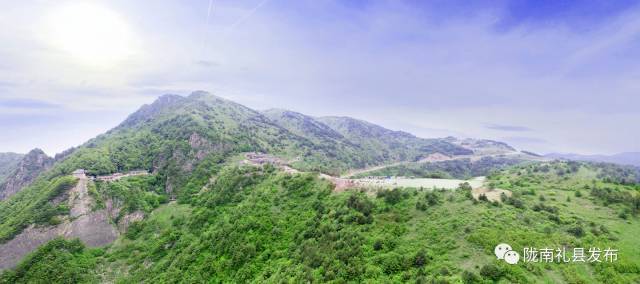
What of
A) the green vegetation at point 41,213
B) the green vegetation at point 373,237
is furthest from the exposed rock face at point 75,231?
the green vegetation at point 373,237

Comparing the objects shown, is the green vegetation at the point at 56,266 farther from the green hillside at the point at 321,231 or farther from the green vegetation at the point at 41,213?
the green vegetation at the point at 41,213

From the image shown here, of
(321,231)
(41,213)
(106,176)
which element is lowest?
(41,213)

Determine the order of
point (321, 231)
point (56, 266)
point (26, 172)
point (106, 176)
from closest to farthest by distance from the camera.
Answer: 1. point (321, 231)
2. point (56, 266)
3. point (106, 176)
4. point (26, 172)

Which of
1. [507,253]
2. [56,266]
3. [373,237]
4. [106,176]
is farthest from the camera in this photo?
[106,176]

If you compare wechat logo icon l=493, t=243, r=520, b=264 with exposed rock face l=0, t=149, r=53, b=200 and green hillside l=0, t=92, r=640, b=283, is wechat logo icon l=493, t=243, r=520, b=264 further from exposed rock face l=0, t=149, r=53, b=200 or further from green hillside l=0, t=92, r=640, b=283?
exposed rock face l=0, t=149, r=53, b=200

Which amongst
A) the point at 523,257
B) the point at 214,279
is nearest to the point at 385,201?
the point at 523,257

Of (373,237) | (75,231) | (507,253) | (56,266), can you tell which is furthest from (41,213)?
(507,253)

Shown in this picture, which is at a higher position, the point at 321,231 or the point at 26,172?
the point at 321,231

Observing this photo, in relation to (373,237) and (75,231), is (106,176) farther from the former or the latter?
(373,237)
